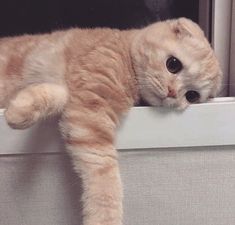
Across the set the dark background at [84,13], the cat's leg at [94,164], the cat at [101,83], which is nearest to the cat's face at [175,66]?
the cat at [101,83]

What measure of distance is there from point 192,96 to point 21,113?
1.48 ft

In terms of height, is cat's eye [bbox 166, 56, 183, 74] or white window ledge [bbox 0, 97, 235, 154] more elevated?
cat's eye [bbox 166, 56, 183, 74]

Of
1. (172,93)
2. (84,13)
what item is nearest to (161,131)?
(172,93)

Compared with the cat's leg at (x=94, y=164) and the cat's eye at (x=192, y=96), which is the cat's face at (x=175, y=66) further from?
the cat's leg at (x=94, y=164)

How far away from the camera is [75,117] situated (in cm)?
104

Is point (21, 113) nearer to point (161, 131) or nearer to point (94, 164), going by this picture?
point (94, 164)

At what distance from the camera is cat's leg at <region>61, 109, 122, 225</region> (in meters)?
1.02

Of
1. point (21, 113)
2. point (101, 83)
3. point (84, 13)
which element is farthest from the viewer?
point (84, 13)

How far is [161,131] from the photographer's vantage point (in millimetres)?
1111

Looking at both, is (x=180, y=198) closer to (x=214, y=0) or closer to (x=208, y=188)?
(x=208, y=188)

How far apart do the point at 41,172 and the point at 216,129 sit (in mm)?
455

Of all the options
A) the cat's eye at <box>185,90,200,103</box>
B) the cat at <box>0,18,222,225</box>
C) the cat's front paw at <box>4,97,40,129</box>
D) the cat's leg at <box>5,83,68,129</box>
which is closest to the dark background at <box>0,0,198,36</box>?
the cat at <box>0,18,222,225</box>

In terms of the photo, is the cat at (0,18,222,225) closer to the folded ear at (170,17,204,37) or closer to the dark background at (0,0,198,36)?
the folded ear at (170,17,204,37)

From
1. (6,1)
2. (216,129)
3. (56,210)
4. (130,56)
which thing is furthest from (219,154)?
(6,1)
